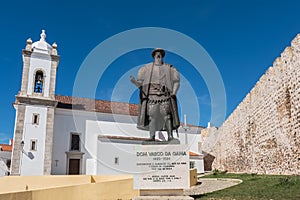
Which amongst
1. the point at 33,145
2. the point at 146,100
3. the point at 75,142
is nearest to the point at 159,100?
the point at 146,100

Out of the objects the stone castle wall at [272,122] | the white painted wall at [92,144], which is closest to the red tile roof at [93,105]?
the white painted wall at [92,144]

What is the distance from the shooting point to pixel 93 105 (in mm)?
29875

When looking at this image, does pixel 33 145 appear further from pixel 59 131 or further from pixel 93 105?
pixel 93 105

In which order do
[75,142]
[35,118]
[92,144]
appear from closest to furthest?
[35,118], [75,142], [92,144]

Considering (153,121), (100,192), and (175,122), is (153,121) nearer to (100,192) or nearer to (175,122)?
(175,122)

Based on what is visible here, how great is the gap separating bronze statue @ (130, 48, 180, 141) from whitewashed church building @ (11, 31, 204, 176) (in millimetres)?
19113

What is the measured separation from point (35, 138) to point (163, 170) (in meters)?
20.2

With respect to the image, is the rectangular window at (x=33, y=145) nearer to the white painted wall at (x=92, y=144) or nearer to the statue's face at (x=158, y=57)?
the white painted wall at (x=92, y=144)

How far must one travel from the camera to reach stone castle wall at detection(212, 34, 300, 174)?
10.5 metres

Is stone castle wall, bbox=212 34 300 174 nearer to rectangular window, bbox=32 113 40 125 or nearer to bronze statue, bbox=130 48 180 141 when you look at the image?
bronze statue, bbox=130 48 180 141

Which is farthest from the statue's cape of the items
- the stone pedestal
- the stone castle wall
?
the stone castle wall

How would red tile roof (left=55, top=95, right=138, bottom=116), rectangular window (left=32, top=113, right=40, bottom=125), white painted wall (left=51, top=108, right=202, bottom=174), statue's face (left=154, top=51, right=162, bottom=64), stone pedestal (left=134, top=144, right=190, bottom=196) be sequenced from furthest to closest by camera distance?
1. red tile roof (left=55, top=95, right=138, bottom=116)
2. white painted wall (left=51, top=108, right=202, bottom=174)
3. rectangular window (left=32, top=113, right=40, bottom=125)
4. statue's face (left=154, top=51, right=162, bottom=64)
5. stone pedestal (left=134, top=144, right=190, bottom=196)

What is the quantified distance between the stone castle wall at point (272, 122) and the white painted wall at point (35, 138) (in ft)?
49.4

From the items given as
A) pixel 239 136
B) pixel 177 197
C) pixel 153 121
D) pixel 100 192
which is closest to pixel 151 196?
pixel 177 197
